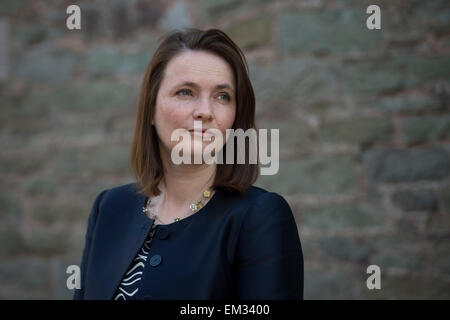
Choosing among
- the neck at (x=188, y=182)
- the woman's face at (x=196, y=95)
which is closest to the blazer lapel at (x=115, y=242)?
the neck at (x=188, y=182)

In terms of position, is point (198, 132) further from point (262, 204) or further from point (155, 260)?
point (155, 260)

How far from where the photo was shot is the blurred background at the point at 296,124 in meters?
2.82

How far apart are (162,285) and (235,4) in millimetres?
2233

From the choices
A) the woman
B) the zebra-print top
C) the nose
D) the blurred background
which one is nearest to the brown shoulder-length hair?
the woman

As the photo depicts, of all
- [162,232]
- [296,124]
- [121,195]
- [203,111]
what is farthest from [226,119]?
[296,124]

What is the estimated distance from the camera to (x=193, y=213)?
157 centimetres

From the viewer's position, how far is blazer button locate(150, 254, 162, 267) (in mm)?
1468

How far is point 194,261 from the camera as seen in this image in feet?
4.67

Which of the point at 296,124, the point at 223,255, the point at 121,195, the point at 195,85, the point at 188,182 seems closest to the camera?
the point at 223,255

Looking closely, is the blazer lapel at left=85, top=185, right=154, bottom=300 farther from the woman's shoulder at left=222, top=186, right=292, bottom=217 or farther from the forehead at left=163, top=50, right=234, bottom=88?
the forehead at left=163, top=50, right=234, bottom=88

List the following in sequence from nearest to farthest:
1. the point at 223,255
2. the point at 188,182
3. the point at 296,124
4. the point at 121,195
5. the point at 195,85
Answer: the point at 223,255
the point at 195,85
the point at 188,182
the point at 121,195
the point at 296,124

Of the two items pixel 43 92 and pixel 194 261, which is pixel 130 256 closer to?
pixel 194 261

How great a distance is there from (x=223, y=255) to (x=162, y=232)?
9.5 inches
